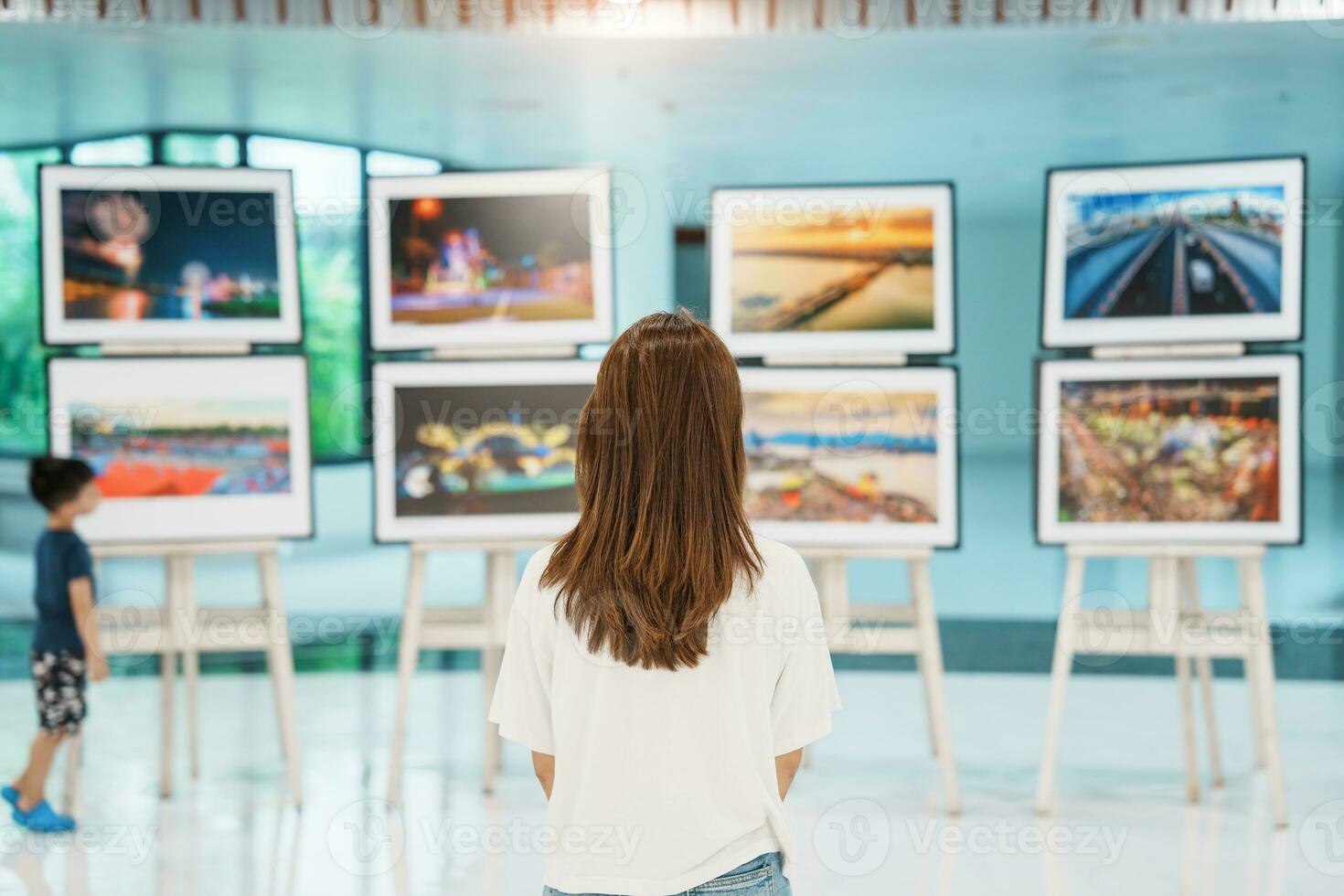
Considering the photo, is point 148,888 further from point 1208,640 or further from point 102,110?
point 102,110

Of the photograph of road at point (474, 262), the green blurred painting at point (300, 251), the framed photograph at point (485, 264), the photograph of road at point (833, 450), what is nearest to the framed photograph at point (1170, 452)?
the photograph of road at point (833, 450)

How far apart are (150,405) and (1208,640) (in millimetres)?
3266

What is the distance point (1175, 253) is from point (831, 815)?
2.00m

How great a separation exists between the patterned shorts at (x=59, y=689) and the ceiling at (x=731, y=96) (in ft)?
8.03

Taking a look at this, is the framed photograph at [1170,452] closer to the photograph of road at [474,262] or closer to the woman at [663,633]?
the photograph of road at [474,262]

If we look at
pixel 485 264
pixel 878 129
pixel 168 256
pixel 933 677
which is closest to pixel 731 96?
pixel 878 129

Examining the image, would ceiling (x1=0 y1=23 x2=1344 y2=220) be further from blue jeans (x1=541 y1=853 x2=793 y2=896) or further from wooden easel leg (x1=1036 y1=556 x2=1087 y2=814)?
blue jeans (x1=541 y1=853 x2=793 y2=896)

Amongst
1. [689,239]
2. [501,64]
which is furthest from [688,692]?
[689,239]

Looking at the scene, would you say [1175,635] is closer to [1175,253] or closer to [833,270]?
[1175,253]

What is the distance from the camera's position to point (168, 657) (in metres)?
3.83

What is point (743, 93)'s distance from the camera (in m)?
5.23

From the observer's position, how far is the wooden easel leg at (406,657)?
11.8 feet

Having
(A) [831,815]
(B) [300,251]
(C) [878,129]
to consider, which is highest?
(C) [878,129]

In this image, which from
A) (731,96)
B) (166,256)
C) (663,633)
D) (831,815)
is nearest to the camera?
(663,633)
